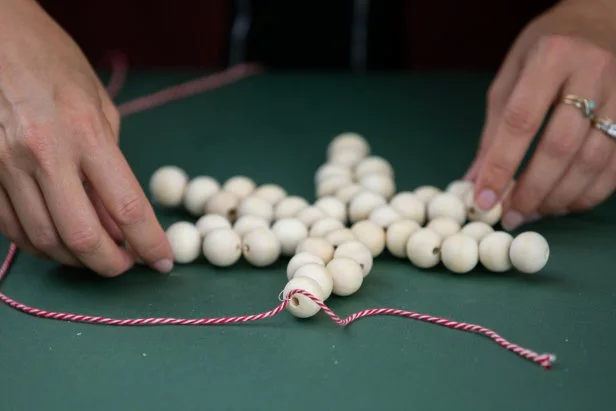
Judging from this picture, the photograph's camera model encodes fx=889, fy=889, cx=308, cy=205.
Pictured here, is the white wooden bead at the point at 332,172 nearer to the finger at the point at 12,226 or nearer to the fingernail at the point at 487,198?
the fingernail at the point at 487,198

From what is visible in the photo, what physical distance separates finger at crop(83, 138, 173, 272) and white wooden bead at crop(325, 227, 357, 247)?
0.21m

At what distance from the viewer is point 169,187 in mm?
1179

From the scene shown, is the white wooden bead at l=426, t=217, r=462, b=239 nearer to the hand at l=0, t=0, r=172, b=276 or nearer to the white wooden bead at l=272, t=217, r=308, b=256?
the white wooden bead at l=272, t=217, r=308, b=256

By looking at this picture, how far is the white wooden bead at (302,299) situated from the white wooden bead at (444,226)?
0.22 meters

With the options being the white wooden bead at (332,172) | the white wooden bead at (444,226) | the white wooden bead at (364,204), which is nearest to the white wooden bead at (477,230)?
the white wooden bead at (444,226)

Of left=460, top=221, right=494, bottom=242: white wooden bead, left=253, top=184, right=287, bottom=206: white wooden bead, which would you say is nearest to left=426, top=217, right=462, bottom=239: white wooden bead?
left=460, top=221, right=494, bottom=242: white wooden bead

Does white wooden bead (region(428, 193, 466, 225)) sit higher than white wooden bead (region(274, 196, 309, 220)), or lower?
higher

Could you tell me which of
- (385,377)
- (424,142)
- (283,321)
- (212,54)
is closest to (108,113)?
(283,321)

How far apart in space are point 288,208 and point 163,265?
209 mm

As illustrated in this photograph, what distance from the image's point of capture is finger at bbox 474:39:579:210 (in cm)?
103

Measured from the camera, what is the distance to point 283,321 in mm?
896

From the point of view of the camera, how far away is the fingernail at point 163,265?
1000 mm

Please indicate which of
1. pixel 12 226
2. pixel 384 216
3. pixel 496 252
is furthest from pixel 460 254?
pixel 12 226

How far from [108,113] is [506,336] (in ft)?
1.68
